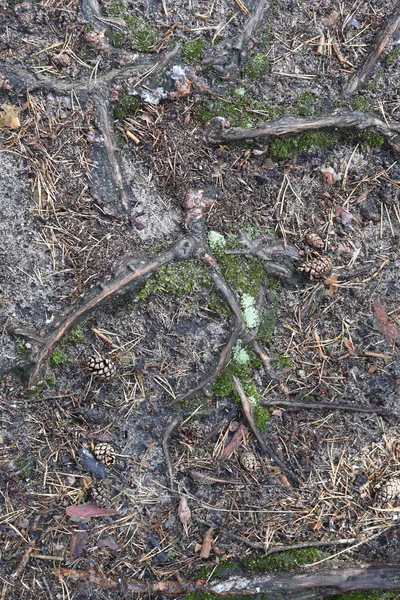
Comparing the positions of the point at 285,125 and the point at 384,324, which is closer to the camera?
the point at 285,125

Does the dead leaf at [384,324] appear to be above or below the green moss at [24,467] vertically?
above

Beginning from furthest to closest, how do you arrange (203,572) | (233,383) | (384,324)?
(384,324) < (233,383) < (203,572)

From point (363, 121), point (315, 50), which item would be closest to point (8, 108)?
point (315, 50)

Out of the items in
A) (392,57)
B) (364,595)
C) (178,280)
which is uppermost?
(392,57)

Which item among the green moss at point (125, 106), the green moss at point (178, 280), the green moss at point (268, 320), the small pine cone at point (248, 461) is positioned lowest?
the small pine cone at point (248, 461)

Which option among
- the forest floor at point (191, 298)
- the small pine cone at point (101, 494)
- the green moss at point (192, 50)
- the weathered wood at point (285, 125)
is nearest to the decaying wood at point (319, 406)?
the forest floor at point (191, 298)

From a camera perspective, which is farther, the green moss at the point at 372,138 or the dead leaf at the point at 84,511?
the green moss at the point at 372,138

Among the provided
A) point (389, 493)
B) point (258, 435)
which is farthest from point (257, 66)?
point (389, 493)

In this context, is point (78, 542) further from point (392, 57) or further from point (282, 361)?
point (392, 57)

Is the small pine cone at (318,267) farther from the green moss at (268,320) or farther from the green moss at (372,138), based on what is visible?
the green moss at (372,138)
